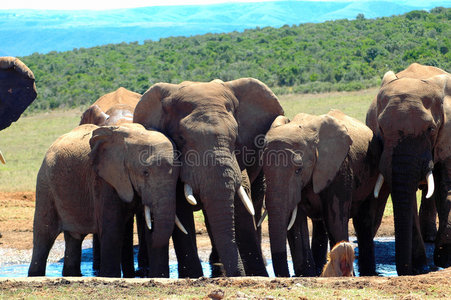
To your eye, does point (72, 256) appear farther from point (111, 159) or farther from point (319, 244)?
point (319, 244)

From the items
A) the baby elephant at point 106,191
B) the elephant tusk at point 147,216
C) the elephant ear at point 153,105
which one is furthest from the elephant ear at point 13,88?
the elephant tusk at point 147,216

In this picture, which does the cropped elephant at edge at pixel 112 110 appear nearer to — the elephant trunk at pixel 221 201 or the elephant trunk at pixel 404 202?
the elephant trunk at pixel 221 201

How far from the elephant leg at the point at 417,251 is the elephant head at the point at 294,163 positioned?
139 centimetres

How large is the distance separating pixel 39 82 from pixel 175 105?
1467 inches

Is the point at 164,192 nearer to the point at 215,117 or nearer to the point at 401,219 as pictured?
the point at 215,117

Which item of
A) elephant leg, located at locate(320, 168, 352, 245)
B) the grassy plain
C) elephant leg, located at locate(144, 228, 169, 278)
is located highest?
elephant leg, located at locate(320, 168, 352, 245)

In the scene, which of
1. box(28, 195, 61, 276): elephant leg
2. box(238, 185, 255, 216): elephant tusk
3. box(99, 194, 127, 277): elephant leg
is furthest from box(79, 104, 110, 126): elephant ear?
box(238, 185, 255, 216): elephant tusk

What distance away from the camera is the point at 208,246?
42.8ft

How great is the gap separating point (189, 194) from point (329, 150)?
1.78m

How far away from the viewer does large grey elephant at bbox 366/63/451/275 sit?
32.3ft

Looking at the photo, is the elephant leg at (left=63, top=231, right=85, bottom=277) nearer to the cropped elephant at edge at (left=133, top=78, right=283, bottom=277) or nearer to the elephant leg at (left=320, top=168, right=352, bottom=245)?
the cropped elephant at edge at (left=133, top=78, right=283, bottom=277)

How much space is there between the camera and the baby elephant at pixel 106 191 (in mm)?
9164

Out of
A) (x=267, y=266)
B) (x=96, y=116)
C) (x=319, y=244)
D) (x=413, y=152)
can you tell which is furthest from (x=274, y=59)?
(x=413, y=152)

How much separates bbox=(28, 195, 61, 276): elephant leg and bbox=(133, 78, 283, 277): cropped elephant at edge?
1.61m
